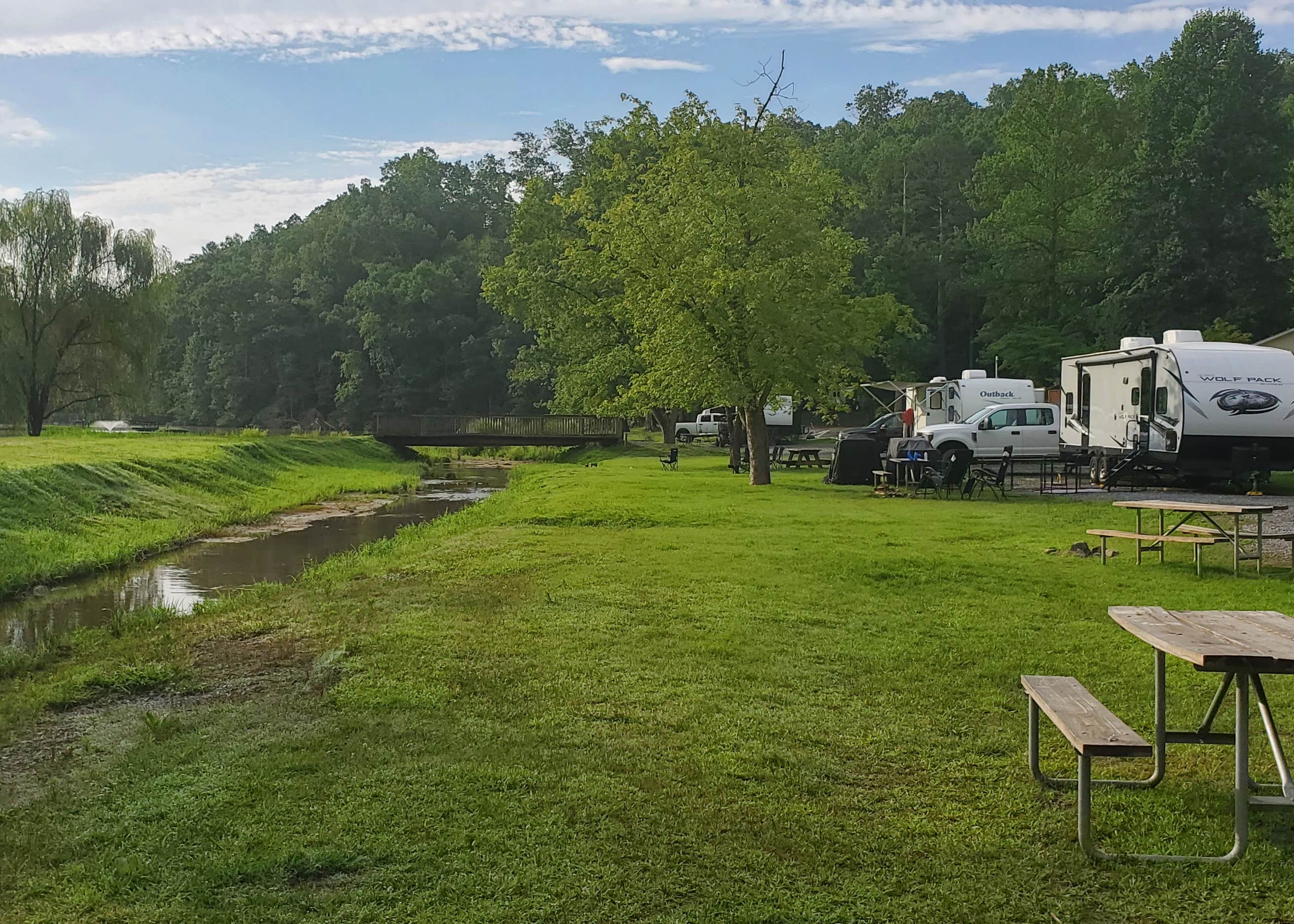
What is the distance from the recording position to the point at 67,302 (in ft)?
135

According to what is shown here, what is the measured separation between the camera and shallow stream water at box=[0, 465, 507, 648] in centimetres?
1255

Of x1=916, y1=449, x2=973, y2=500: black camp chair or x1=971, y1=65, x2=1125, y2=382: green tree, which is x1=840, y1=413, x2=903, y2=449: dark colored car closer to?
x1=916, y1=449, x2=973, y2=500: black camp chair

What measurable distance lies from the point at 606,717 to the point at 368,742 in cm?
127

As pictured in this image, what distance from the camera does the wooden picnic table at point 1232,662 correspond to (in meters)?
4.01

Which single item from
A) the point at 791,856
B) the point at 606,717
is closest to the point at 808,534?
the point at 606,717

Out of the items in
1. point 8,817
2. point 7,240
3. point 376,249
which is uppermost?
point 376,249

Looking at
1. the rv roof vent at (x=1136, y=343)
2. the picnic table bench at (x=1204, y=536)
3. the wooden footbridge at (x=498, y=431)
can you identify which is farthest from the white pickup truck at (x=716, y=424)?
the picnic table bench at (x=1204, y=536)

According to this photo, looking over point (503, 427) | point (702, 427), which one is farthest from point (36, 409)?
point (702, 427)

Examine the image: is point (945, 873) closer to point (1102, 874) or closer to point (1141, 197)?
point (1102, 874)

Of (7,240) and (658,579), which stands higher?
(7,240)

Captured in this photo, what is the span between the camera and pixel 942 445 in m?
26.6

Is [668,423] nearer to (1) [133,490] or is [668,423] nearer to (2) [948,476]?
(2) [948,476]

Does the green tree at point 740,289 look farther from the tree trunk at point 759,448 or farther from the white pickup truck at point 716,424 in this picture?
the white pickup truck at point 716,424

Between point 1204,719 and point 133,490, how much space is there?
2121 centimetres
